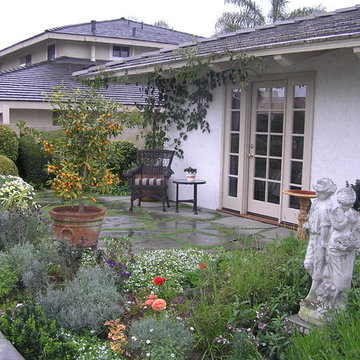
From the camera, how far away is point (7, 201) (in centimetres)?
641

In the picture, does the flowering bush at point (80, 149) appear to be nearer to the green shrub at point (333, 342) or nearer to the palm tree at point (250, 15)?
the green shrub at point (333, 342)

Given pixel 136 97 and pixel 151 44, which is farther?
pixel 151 44

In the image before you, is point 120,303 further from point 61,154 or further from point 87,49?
point 87,49

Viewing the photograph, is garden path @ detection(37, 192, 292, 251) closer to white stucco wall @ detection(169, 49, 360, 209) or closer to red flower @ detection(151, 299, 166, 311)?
white stucco wall @ detection(169, 49, 360, 209)

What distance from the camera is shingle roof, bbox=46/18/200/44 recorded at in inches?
868

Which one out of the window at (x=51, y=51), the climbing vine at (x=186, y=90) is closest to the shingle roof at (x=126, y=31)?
the window at (x=51, y=51)

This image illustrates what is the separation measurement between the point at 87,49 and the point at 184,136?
1326cm

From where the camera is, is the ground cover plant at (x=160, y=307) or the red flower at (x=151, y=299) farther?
the red flower at (x=151, y=299)

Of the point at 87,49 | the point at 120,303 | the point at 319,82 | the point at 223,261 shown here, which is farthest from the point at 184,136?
the point at 87,49

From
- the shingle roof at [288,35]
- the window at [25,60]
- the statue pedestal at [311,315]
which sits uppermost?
the window at [25,60]

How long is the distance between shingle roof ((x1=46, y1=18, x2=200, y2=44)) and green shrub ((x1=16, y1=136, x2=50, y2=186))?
1041 centimetres

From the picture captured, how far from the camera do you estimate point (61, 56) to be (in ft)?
70.5

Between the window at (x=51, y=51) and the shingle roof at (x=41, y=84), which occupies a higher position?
the window at (x=51, y=51)

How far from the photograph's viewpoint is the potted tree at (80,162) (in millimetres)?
6172
